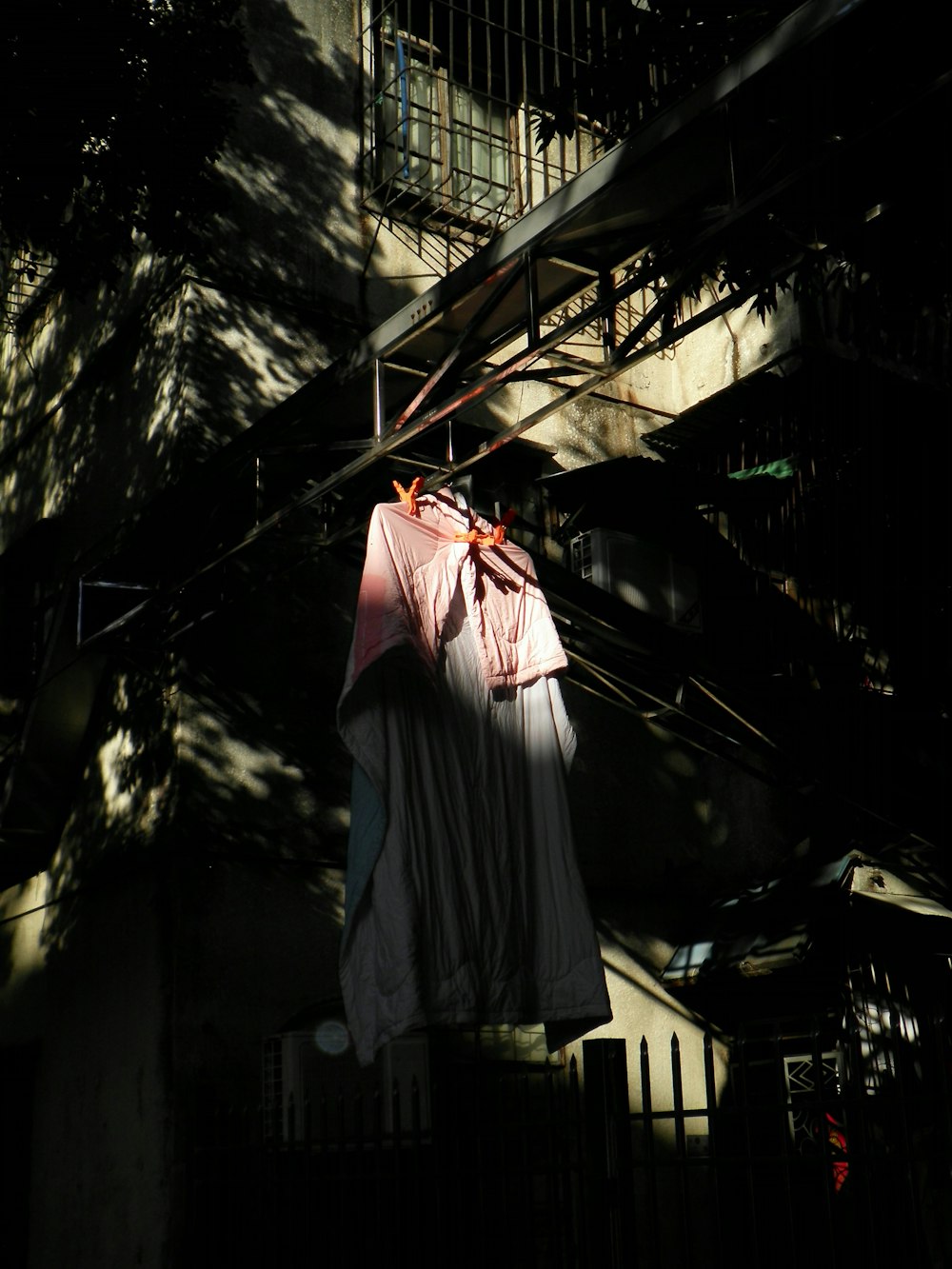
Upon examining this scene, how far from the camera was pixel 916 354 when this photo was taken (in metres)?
12.6

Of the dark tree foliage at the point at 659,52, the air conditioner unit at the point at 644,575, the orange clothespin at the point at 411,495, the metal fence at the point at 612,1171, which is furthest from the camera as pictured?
the air conditioner unit at the point at 644,575

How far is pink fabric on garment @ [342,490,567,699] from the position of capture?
6.90 meters

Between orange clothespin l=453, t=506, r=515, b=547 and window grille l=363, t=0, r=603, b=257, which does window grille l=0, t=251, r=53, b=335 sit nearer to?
window grille l=363, t=0, r=603, b=257

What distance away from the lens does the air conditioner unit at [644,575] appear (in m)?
11.2

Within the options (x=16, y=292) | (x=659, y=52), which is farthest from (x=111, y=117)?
(x=16, y=292)

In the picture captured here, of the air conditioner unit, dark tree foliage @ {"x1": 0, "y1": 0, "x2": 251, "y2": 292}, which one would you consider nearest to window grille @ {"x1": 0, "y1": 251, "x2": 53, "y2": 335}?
dark tree foliage @ {"x1": 0, "y1": 0, "x2": 251, "y2": 292}

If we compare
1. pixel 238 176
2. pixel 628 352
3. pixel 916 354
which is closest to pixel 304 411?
pixel 628 352

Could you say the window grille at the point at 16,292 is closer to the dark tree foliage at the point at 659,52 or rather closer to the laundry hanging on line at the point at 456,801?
the dark tree foliage at the point at 659,52

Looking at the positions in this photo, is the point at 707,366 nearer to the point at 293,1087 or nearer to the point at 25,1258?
the point at 293,1087

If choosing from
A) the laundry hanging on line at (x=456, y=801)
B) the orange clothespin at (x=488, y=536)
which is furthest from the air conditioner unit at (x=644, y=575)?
the laundry hanging on line at (x=456, y=801)

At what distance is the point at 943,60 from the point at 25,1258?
9163mm

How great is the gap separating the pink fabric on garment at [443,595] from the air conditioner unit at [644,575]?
11.5ft

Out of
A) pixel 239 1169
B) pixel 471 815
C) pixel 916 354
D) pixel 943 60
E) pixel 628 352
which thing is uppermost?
pixel 916 354

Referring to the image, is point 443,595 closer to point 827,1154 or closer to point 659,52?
point 827,1154
